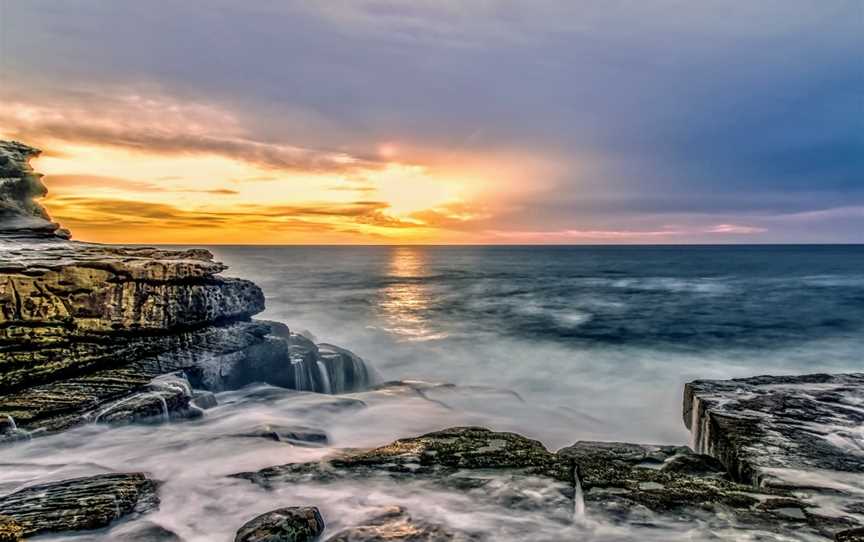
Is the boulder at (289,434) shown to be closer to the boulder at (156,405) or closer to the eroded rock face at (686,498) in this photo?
the boulder at (156,405)

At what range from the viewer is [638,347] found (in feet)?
63.8

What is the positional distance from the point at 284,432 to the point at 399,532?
403cm

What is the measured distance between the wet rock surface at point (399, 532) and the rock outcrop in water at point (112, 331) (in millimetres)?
5052

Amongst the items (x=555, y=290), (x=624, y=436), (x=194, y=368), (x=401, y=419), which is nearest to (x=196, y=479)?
(x=194, y=368)

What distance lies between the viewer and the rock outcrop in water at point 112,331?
25.8ft

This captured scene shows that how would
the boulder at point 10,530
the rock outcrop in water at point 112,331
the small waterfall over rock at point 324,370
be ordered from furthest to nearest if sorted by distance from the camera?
1. the small waterfall over rock at point 324,370
2. the rock outcrop in water at point 112,331
3. the boulder at point 10,530

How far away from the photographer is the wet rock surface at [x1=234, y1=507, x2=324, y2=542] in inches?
165

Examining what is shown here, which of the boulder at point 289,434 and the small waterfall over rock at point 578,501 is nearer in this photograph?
the small waterfall over rock at point 578,501

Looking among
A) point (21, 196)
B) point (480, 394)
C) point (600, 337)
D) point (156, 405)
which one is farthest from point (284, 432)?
point (600, 337)

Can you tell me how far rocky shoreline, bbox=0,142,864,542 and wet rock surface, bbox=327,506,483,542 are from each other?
0.06 feet

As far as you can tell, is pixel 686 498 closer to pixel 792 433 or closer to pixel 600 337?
pixel 792 433

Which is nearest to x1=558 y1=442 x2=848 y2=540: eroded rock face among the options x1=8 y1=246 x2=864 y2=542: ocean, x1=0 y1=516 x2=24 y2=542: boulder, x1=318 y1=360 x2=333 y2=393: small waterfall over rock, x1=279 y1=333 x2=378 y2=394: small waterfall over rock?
A: x1=8 y1=246 x2=864 y2=542: ocean

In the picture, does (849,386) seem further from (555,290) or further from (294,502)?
(555,290)

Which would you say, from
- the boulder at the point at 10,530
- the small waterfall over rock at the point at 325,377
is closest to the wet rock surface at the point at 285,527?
the boulder at the point at 10,530
